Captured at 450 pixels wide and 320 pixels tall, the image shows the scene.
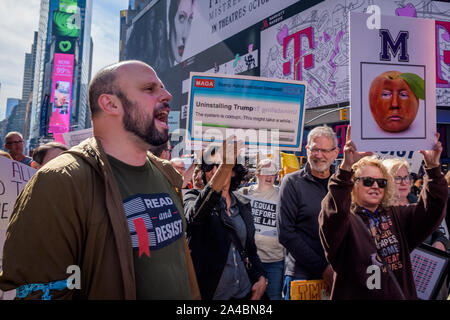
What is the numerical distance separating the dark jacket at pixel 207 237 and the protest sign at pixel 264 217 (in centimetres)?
147

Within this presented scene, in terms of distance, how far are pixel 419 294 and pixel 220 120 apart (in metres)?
2.13

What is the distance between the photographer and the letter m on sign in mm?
2531

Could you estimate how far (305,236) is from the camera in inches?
119

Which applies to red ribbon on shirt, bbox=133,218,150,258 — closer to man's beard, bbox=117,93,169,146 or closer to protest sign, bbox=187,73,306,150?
man's beard, bbox=117,93,169,146

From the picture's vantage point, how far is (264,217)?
4188mm

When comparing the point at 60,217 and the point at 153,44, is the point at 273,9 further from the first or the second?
the point at 153,44

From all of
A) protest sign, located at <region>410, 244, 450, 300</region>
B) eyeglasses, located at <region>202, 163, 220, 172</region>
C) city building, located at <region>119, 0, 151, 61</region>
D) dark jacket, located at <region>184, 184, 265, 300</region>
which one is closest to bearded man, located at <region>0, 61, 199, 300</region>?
dark jacket, located at <region>184, 184, 265, 300</region>

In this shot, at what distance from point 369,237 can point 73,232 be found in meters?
1.98

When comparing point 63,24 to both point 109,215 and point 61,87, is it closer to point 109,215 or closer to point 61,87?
point 61,87

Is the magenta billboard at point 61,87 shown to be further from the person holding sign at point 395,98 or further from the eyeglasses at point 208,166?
the person holding sign at point 395,98

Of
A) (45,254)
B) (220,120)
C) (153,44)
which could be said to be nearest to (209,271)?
(220,120)

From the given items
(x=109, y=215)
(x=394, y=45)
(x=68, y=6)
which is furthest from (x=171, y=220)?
(x=68, y=6)

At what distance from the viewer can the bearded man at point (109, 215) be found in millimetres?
1244

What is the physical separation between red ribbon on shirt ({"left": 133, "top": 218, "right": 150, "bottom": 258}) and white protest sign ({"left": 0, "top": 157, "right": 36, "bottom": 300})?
1.49m
